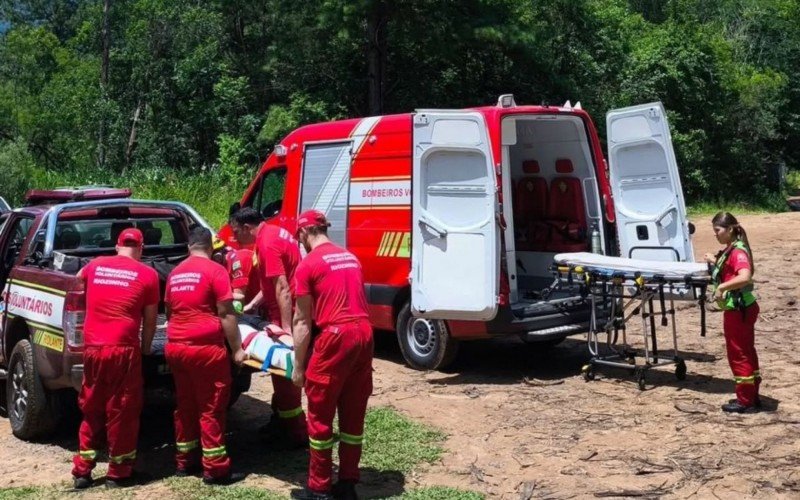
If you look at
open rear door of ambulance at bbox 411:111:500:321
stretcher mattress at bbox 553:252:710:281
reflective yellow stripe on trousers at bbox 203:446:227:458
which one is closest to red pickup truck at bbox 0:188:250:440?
reflective yellow stripe on trousers at bbox 203:446:227:458

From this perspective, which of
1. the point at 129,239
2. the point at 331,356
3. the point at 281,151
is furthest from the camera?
the point at 281,151

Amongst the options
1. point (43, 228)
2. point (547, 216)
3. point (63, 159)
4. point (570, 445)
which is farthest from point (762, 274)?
point (63, 159)

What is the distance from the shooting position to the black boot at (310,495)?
5785mm

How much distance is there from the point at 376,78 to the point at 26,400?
20.4m

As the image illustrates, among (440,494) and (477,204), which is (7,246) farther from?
(440,494)

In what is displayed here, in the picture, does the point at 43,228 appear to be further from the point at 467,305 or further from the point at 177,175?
the point at 177,175

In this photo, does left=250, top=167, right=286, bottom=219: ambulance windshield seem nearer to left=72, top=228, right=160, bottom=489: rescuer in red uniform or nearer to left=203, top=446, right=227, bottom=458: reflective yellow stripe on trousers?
left=72, top=228, right=160, bottom=489: rescuer in red uniform

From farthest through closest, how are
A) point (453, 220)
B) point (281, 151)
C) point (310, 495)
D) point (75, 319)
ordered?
point (281, 151) < point (453, 220) < point (75, 319) < point (310, 495)

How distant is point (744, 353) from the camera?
24.9 feet

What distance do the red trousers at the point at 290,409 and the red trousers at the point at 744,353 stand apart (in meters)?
3.44

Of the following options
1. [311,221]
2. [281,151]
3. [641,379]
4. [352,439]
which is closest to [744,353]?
[641,379]

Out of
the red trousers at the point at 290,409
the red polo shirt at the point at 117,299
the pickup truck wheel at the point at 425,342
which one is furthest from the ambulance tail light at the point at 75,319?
the pickup truck wheel at the point at 425,342

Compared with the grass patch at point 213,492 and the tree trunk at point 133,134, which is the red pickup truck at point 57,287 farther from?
the tree trunk at point 133,134

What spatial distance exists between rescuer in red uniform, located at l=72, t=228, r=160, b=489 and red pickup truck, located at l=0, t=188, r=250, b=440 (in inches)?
12.8
